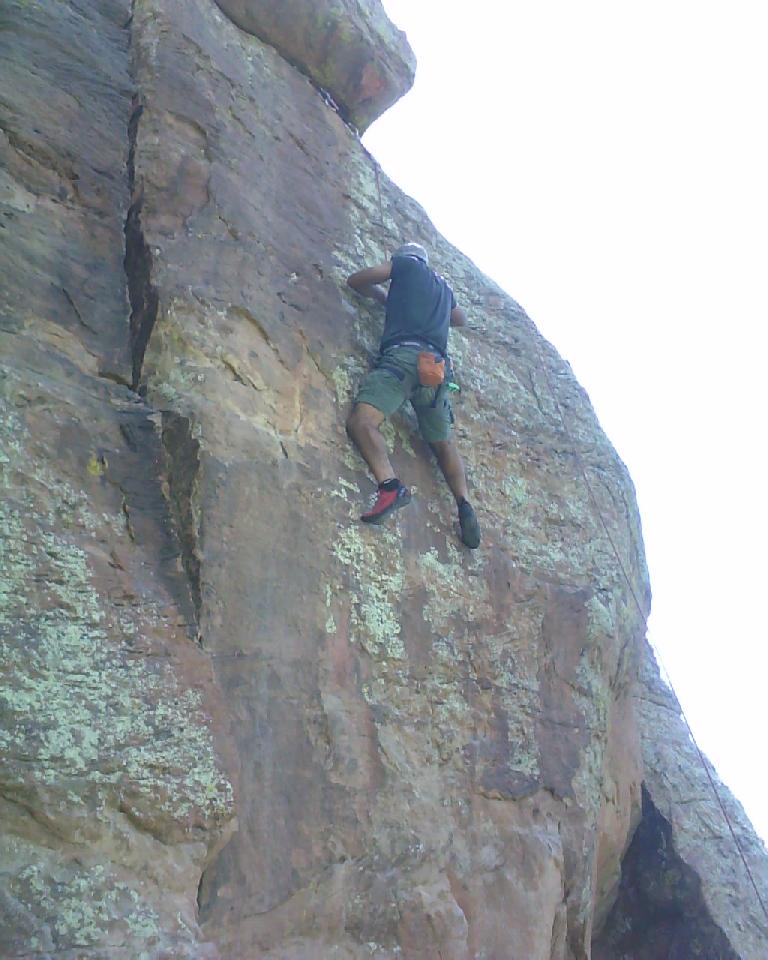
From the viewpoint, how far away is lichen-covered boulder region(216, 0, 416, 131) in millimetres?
8281

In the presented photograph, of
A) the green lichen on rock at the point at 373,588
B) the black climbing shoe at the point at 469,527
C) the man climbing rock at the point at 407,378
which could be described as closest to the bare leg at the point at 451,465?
the man climbing rock at the point at 407,378

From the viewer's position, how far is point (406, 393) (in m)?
6.70

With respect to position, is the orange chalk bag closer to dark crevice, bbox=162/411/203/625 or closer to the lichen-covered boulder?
dark crevice, bbox=162/411/203/625

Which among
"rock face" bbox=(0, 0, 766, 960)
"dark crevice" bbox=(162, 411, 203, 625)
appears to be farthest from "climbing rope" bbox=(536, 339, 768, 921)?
"dark crevice" bbox=(162, 411, 203, 625)

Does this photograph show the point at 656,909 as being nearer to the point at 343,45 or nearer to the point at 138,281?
the point at 138,281

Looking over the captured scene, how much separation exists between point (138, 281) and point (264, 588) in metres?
1.99

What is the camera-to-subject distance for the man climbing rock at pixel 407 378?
248 inches

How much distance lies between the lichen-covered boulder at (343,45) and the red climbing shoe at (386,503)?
14.1 feet

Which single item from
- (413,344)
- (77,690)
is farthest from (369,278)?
(77,690)

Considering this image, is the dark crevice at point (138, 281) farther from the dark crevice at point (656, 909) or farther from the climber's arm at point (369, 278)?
the dark crevice at point (656, 909)

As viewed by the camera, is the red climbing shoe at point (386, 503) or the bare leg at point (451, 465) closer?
the red climbing shoe at point (386, 503)

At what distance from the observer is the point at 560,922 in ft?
19.9

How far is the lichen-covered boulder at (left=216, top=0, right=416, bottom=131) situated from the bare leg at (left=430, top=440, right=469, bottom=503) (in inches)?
147

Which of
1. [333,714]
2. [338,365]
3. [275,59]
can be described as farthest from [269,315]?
[275,59]
